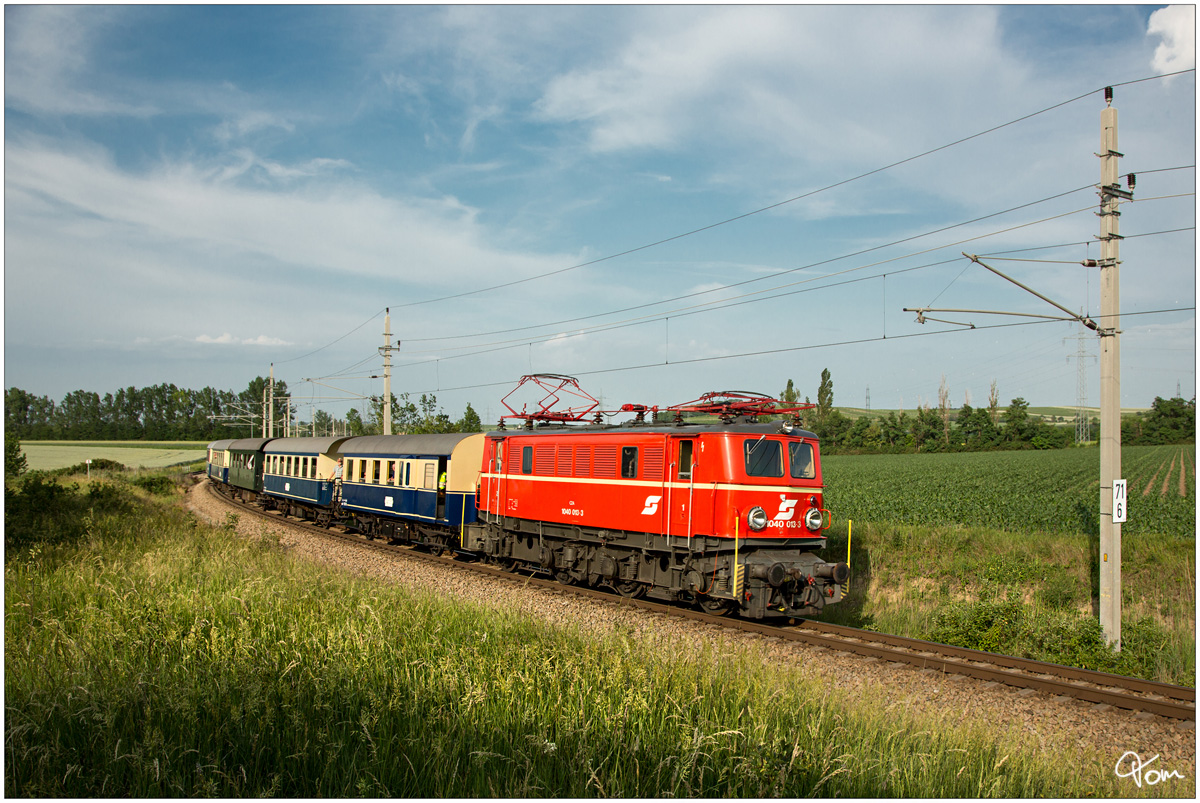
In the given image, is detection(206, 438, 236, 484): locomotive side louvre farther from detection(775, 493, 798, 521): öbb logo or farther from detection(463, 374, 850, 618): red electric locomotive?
detection(775, 493, 798, 521): öbb logo

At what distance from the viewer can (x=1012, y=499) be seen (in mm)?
26469

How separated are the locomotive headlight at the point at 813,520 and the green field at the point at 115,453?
5106 centimetres

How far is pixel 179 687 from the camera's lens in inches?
256

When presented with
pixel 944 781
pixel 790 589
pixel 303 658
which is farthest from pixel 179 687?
pixel 790 589

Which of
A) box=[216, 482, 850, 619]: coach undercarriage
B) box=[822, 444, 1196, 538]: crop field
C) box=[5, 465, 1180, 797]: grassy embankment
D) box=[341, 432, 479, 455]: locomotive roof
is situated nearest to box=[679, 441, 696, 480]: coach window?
box=[216, 482, 850, 619]: coach undercarriage

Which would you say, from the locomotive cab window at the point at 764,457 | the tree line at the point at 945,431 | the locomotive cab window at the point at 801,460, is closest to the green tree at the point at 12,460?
the locomotive cab window at the point at 764,457

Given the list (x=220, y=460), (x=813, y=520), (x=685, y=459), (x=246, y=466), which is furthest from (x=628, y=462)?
(x=220, y=460)

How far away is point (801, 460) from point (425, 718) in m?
8.80

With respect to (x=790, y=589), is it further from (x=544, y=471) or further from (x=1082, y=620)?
(x=544, y=471)

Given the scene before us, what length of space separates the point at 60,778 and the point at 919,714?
7.83 m

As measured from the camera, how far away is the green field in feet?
178

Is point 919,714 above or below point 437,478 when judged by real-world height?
below

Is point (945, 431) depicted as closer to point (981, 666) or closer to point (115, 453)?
point (981, 666)

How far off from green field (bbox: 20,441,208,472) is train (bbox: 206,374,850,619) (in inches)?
1637
